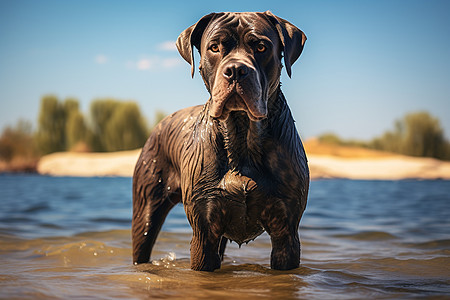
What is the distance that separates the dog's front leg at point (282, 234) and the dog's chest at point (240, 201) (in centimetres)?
9

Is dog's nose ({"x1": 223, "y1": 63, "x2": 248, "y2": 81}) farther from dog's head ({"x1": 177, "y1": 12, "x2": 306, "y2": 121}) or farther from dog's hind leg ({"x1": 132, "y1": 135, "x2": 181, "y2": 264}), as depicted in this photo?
dog's hind leg ({"x1": 132, "y1": 135, "x2": 181, "y2": 264})

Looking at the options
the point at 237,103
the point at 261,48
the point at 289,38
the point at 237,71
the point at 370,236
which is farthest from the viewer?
the point at 370,236

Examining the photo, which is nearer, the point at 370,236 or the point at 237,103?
the point at 237,103

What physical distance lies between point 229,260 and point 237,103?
2.84 metres

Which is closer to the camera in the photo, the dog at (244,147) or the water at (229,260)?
the dog at (244,147)

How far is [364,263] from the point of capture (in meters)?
4.94

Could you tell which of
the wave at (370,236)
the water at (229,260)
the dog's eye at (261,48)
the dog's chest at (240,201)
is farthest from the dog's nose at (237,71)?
the wave at (370,236)

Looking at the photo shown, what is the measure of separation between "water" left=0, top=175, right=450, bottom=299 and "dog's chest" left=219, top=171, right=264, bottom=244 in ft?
1.52

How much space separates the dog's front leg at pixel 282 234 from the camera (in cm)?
337

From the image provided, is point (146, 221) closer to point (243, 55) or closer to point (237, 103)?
point (237, 103)

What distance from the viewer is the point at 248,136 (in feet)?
11.1

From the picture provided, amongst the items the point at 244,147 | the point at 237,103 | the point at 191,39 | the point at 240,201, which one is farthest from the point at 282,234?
the point at 191,39

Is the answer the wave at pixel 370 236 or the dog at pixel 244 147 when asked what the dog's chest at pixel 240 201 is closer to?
the dog at pixel 244 147

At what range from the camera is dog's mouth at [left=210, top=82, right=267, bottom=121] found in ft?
9.67
